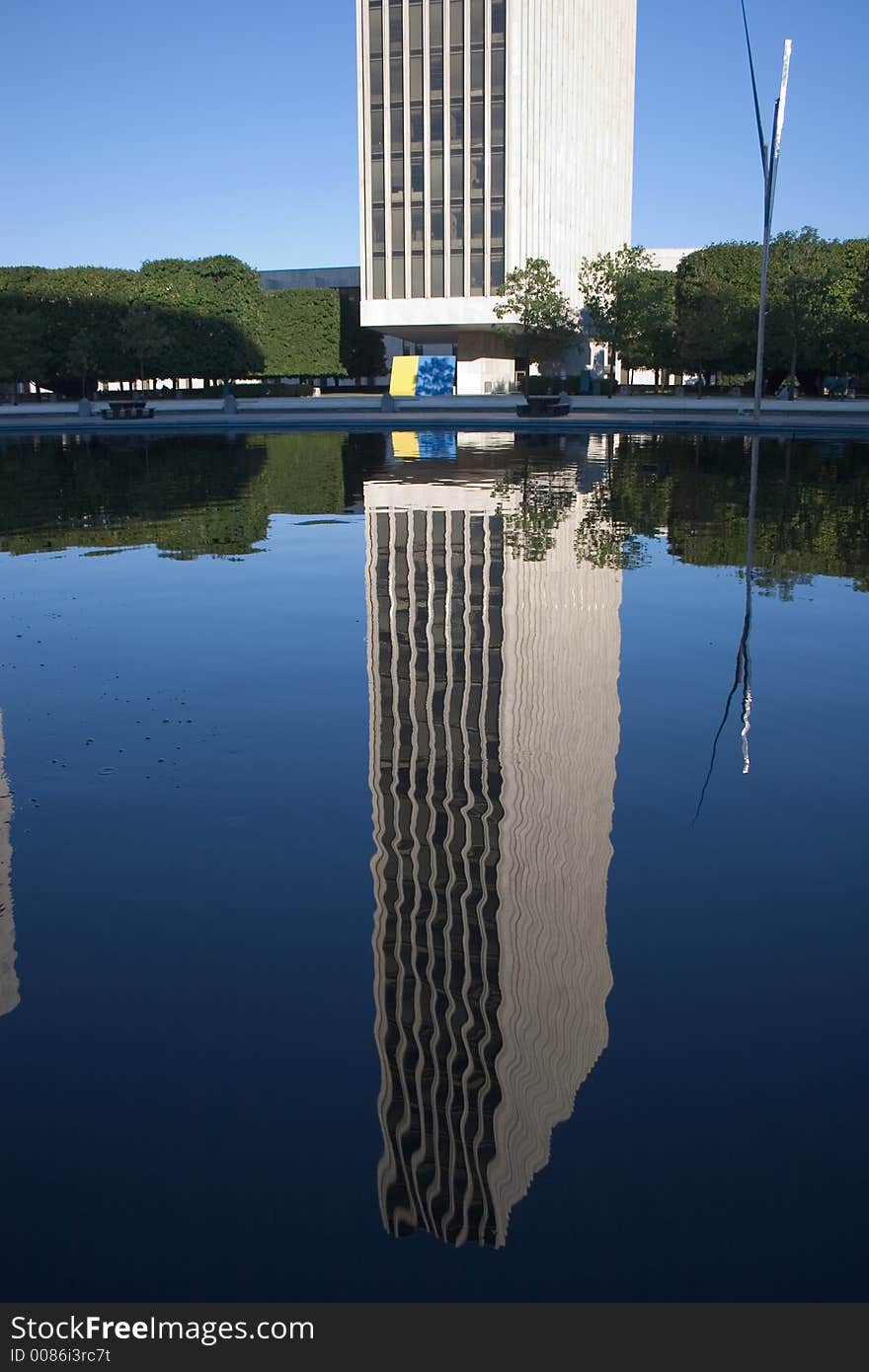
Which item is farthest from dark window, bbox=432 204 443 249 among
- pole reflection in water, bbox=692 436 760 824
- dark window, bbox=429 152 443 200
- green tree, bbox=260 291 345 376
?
pole reflection in water, bbox=692 436 760 824

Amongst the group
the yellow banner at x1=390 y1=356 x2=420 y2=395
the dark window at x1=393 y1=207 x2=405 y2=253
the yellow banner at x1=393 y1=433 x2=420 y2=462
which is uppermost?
the dark window at x1=393 y1=207 x2=405 y2=253

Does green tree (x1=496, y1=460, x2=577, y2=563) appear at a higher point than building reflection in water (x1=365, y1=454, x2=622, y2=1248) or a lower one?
higher

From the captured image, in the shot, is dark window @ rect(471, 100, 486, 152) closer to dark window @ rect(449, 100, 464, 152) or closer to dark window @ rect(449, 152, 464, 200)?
dark window @ rect(449, 100, 464, 152)

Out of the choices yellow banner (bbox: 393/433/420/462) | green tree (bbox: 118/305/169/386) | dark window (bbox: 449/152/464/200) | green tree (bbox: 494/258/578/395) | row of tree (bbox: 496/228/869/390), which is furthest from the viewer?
dark window (bbox: 449/152/464/200)

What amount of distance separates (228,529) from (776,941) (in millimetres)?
14369

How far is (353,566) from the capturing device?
1396 centimetres

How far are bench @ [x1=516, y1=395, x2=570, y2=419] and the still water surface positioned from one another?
42.1 metres

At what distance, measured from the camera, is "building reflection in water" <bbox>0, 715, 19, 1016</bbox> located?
4.27 meters

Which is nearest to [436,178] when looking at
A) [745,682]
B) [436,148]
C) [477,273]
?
[436,148]

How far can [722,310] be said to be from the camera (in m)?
68.7

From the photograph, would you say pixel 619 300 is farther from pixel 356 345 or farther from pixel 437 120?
pixel 356 345
